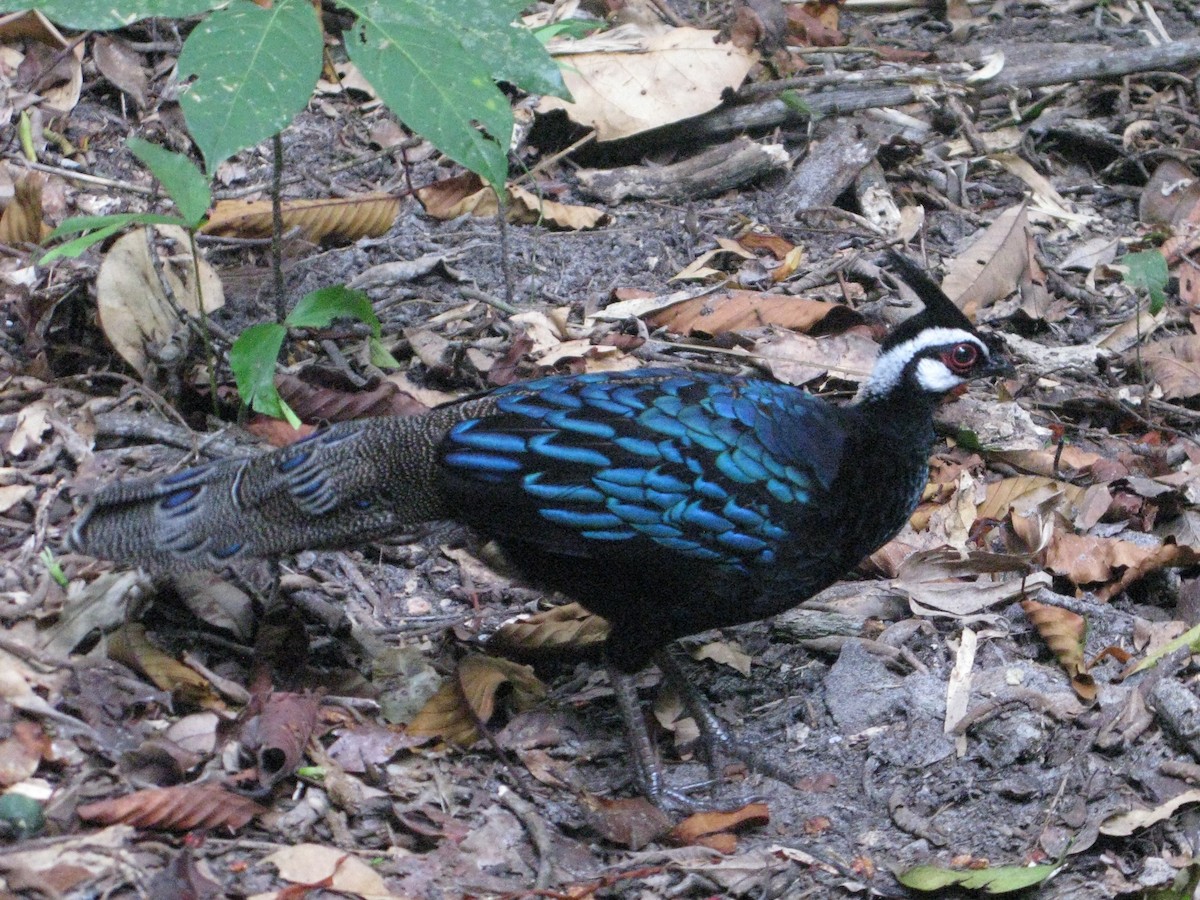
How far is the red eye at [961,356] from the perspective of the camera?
14.6 ft

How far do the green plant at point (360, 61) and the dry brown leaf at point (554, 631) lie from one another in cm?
148

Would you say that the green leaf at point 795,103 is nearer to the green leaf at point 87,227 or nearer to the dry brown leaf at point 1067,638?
the dry brown leaf at point 1067,638

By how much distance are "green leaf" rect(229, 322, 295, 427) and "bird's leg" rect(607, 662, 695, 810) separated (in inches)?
57.5

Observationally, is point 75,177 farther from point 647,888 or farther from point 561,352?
point 647,888

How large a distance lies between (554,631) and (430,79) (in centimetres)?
184

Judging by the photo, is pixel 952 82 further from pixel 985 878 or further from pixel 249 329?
pixel 985 878

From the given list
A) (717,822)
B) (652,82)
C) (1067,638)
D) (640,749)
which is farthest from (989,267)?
(717,822)

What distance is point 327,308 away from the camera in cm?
471

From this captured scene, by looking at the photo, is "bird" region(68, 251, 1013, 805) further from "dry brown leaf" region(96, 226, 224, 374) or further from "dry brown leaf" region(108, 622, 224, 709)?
"dry brown leaf" region(96, 226, 224, 374)

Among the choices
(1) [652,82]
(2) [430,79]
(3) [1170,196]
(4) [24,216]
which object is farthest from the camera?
(3) [1170,196]

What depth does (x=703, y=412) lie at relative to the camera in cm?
420

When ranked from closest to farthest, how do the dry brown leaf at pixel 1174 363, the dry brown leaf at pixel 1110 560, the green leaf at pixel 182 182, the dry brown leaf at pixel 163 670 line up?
the dry brown leaf at pixel 163 670 → the green leaf at pixel 182 182 → the dry brown leaf at pixel 1110 560 → the dry brown leaf at pixel 1174 363

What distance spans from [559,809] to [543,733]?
13.1 inches

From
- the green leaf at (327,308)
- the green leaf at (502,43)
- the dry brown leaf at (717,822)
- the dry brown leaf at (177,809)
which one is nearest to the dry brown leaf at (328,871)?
the dry brown leaf at (177,809)
